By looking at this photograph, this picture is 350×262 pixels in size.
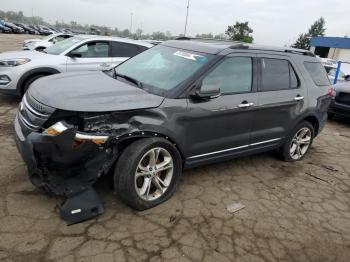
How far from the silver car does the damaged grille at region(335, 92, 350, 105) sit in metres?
5.29

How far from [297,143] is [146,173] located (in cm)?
302

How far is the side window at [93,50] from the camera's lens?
772cm

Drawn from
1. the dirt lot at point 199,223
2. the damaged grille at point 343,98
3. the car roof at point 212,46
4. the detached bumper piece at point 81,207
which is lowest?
the dirt lot at point 199,223

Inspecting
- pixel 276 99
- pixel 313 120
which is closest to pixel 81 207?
pixel 276 99

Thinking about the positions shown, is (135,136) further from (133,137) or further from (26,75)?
(26,75)

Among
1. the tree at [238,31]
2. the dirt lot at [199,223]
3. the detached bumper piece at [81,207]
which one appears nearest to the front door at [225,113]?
the dirt lot at [199,223]

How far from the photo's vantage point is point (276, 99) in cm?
468

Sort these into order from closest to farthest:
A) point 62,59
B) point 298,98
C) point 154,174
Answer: point 154,174
point 298,98
point 62,59

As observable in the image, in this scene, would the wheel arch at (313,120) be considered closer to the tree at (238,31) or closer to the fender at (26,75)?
the fender at (26,75)

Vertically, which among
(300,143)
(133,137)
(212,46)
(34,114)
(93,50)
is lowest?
(300,143)

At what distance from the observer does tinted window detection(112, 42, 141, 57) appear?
812cm

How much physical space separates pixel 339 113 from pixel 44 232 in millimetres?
8138

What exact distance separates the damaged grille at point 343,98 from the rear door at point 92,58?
6020 mm

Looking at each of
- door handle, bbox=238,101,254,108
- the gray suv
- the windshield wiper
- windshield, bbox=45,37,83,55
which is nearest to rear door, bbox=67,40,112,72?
windshield, bbox=45,37,83,55
